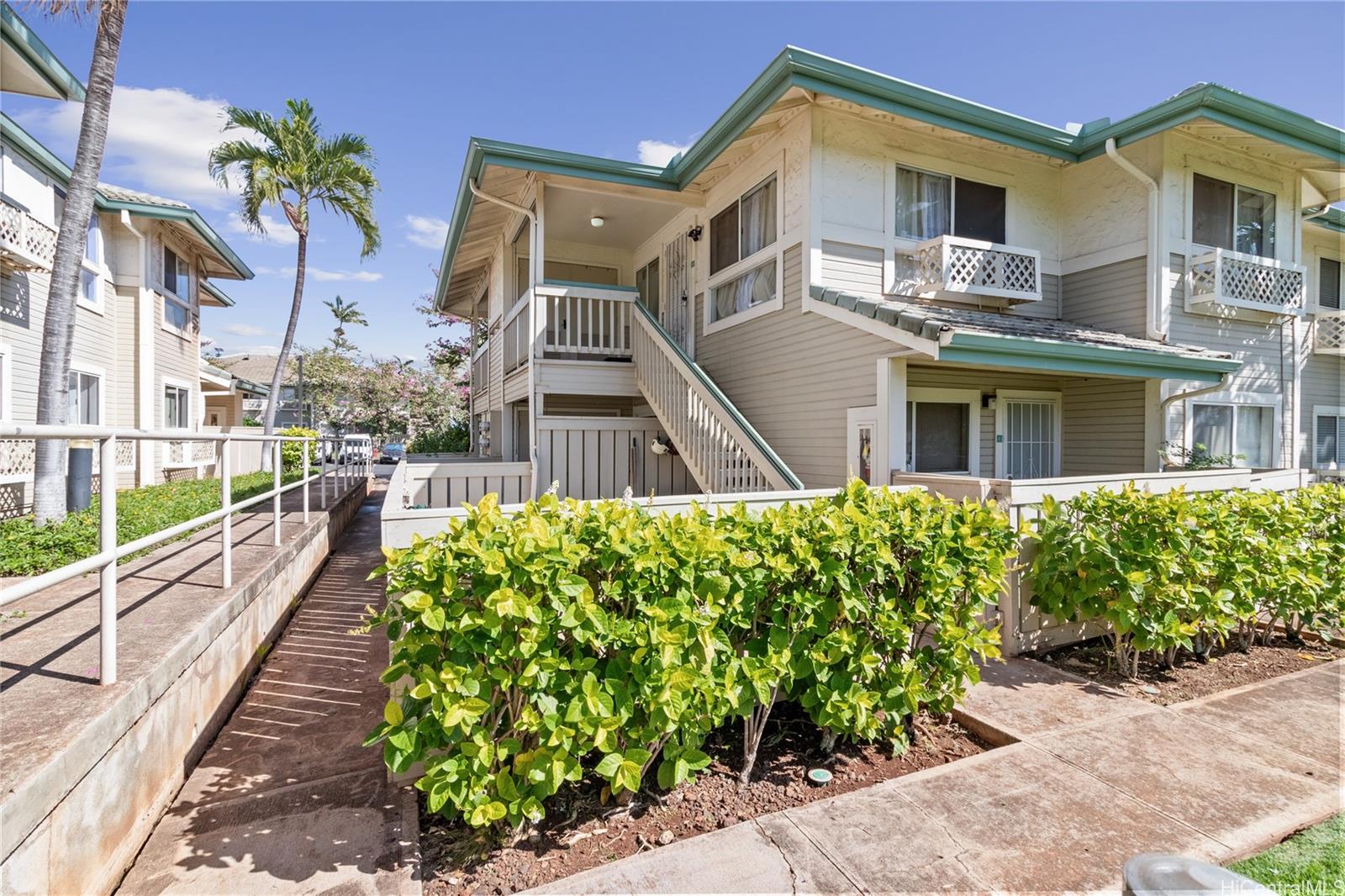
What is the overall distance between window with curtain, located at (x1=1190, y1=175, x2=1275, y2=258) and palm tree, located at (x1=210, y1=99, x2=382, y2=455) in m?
17.2

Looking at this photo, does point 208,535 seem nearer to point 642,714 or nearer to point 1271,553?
point 642,714

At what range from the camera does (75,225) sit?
7.02 m

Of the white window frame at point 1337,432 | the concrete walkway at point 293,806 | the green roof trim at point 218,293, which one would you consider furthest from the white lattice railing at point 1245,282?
the green roof trim at point 218,293

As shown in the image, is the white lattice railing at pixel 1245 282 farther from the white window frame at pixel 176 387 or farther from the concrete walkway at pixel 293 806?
the white window frame at pixel 176 387

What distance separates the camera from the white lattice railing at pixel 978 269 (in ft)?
23.8

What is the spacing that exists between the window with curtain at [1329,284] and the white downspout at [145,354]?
72.9 ft

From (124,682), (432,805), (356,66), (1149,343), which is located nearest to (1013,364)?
(1149,343)

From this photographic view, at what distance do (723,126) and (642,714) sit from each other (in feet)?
22.9

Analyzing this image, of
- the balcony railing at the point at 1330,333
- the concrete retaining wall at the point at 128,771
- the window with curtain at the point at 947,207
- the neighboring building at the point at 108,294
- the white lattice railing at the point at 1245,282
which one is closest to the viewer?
the concrete retaining wall at the point at 128,771

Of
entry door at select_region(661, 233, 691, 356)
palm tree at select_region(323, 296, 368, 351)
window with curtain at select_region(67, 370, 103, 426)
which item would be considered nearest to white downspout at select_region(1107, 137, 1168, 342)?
entry door at select_region(661, 233, 691, 356)

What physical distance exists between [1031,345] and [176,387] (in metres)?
16.8

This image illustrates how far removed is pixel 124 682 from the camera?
7.79ft

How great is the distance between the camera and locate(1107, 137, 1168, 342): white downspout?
7.62m

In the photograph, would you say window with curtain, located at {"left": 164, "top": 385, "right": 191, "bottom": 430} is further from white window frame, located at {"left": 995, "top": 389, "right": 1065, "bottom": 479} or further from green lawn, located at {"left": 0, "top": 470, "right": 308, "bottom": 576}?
white window frame, located at {"left": 995, "top": 389, "right": 1065, "bottom": 479}
